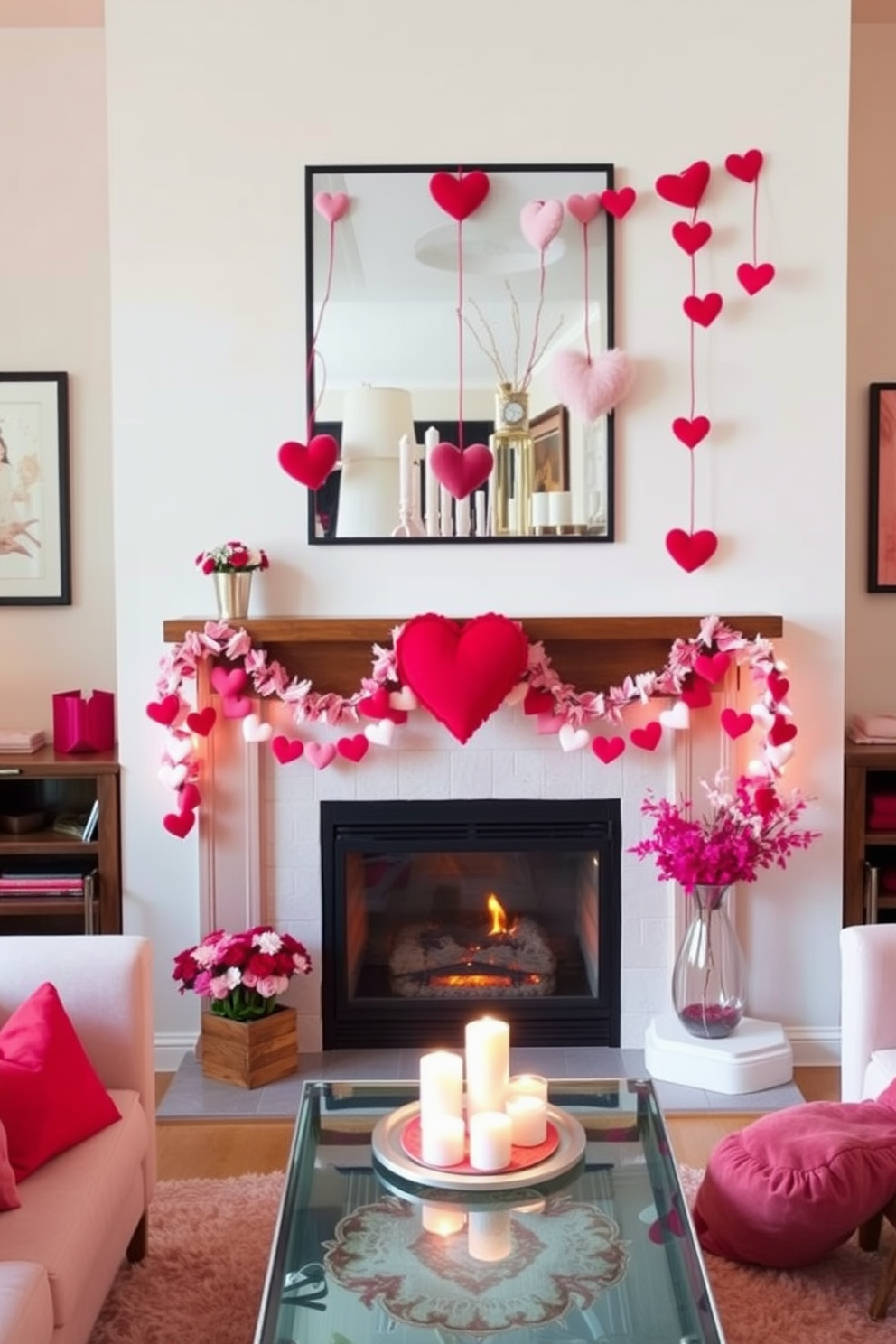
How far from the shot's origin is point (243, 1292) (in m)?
2.64

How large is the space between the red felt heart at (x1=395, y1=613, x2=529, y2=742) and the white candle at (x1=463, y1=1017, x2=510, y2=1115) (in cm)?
122

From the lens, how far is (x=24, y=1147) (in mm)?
2355

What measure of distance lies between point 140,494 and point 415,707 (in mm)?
926

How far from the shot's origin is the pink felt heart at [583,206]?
12.1 ft

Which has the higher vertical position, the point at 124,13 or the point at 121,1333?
the point at 124,13

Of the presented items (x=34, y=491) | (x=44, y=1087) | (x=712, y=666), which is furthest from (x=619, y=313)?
(x=44, y=1087)

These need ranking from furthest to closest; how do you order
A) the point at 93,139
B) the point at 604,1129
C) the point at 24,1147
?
the point at 93,139
the point at 604,1129
the point at 24,1147

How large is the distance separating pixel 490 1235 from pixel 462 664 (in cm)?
164

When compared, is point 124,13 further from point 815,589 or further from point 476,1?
point 815,589

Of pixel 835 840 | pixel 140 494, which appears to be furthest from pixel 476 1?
pixel 835 840

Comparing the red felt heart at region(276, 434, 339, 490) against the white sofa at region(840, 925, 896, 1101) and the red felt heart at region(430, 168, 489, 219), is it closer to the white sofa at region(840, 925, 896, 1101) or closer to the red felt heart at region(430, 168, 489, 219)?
the red felt heart at region(430, 168, 489, 219)

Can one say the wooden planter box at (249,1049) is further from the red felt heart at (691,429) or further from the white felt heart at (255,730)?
the red felt heart at (691,429)

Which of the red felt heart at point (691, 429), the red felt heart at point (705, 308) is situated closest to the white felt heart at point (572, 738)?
the red felt heart at point (691, 429)

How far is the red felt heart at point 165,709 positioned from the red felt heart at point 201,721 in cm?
5
